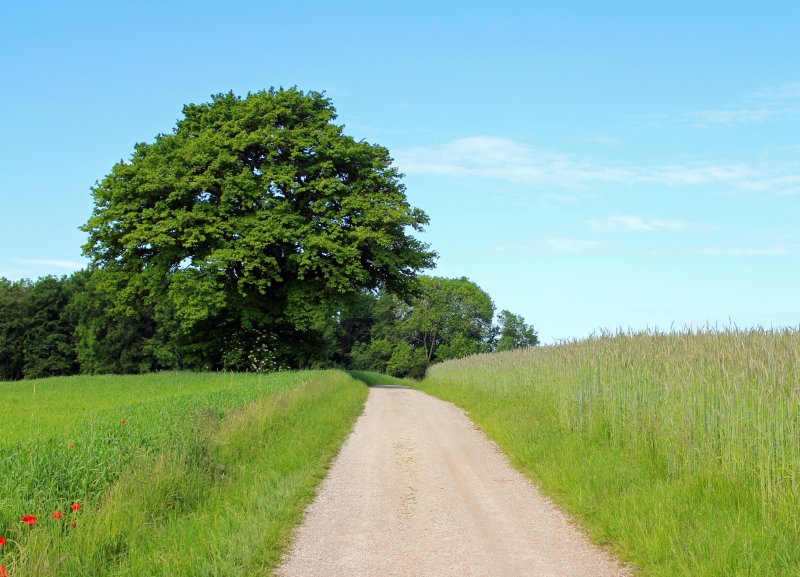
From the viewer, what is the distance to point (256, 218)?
3403 cm

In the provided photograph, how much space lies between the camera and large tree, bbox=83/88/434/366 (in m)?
34.1

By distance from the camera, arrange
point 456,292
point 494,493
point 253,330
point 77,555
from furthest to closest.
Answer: point 456,292, point 253,330, point 494,493, point 77,555

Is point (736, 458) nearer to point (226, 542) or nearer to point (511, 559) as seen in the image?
point (511, 559)

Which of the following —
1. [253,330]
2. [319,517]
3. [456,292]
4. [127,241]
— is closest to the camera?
[319,517]

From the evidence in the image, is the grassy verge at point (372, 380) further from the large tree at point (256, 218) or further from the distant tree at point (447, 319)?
the distant tree at point (447, 319)

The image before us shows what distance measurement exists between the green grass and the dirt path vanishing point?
1.58 ft

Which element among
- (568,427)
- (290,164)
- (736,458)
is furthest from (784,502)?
(290,164)

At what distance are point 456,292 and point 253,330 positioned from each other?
51955mm

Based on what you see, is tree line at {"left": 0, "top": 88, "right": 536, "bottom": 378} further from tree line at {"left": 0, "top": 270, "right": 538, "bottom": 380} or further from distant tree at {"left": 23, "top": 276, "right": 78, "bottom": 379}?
distant tree at {"left": 23, "top": 276, "right": 78, "bottom": 379}

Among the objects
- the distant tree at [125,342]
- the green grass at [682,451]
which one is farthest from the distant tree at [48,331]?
the green grass at [682,451]

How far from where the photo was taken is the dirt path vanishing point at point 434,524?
6906 mm

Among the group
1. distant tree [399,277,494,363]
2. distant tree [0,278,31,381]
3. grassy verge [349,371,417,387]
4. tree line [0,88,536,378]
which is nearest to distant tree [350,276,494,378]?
distant tree [399,277,494,363]

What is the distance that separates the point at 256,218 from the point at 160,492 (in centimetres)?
2633

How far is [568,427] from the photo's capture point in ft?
43.2
